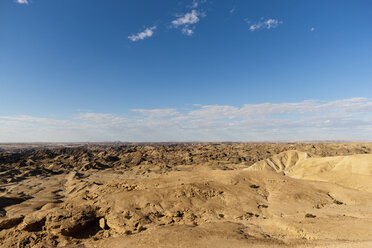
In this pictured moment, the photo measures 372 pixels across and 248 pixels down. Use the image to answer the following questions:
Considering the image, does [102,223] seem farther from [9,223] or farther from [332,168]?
[332,168]

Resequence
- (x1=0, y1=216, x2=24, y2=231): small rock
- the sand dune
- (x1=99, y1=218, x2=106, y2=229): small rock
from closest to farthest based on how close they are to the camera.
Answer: (x1=99, y1=218, x2=106, y2=229): small rock
(x1=0, y1=216, x2=24, y2=231): small rock
the sand dune

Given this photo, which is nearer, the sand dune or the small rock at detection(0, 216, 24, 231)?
the small rock at detection(0, 216, 24, 231)

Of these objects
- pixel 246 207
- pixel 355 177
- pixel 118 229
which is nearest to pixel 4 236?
pixel 118 229

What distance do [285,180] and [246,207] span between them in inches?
444

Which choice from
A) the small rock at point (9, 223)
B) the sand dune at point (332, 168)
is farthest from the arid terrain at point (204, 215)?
the sand dune at point (332, 168)

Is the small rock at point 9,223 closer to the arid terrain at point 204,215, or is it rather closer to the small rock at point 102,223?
the arid terrain at point 204,215

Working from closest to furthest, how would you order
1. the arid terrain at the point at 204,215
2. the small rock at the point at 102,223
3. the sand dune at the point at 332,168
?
the arid terrain at the point at 204,215
the small rock at the point at 102,223
the sand dune at the point at 332,168

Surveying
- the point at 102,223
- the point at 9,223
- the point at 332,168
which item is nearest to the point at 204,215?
the point at 102,223

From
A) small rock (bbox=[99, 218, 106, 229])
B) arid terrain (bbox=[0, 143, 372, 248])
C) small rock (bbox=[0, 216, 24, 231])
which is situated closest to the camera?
arid terrain (bbox=[0, 143, 372, 248])

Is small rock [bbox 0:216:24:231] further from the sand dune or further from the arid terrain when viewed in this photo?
the sand dune

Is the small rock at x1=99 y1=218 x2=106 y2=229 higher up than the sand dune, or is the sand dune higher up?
the sand dune

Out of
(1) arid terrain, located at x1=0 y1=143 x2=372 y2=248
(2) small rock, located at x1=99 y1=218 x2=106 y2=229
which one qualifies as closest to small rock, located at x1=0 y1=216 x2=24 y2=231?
(1) arid terrain, located at x1=0 y1=143 x2=372 y2=248

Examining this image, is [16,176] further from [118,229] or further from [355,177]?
[355,177]

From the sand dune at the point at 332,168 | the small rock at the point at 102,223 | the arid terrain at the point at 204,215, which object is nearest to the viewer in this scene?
the arid terrain at the point at 204,215
